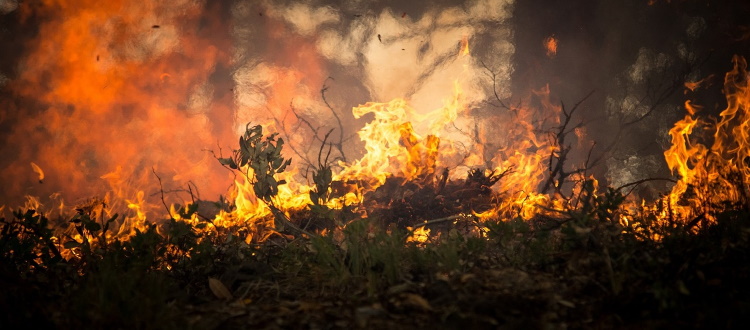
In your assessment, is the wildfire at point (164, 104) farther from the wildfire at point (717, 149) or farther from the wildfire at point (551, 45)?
the wildfire at point (717, 149)

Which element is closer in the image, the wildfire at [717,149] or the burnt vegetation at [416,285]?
the burnt vegetation at [416,285]

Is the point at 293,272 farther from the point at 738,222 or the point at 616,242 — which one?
the point at 738,222

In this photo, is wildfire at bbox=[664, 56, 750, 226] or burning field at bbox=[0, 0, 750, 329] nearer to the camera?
burning field at bbox=[0, 0, 750, 329]

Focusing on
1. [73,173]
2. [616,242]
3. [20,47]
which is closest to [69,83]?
[20,47]

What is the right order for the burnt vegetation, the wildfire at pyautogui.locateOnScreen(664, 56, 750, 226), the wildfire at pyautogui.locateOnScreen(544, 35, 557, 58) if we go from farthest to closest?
the wildfire at pyautogui.locateOnScreen(544, 35, 557, 58) < the wildfire at pyautogui.locateOnScreen(664, 56, 750, 226) < the burnt vegetation

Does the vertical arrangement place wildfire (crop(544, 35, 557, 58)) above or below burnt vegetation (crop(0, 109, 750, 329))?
above

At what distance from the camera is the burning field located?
2486mm

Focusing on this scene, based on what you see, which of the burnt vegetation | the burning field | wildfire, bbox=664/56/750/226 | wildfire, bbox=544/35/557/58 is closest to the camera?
the burnt vegetation

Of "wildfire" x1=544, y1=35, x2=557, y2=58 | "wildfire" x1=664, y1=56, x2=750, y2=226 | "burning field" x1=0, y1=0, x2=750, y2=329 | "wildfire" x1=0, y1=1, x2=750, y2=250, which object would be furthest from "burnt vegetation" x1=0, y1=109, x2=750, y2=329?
"wildfire" x1=544, y1=35, x2=557, y2=58

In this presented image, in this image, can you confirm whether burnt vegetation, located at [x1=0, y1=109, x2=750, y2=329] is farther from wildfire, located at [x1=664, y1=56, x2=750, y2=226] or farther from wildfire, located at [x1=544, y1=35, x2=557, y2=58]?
wildfire, located at [x1=544, y1=35, x2=557, y2=58]

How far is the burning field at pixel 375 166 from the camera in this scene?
249 cm

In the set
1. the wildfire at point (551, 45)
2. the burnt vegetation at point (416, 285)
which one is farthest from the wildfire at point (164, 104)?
the burnt vegetation at point (416, 285)

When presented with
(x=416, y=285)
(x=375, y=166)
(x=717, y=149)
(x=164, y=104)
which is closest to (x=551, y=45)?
(x=717, y=149)

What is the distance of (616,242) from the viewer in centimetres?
288
